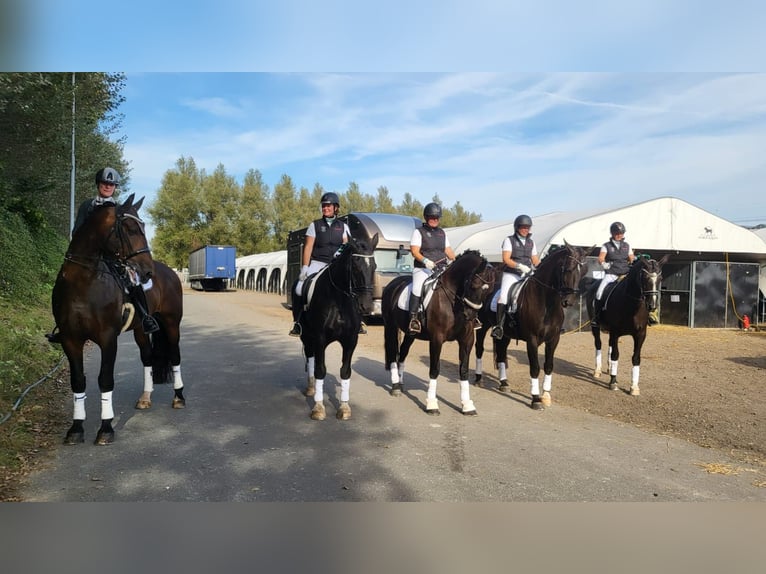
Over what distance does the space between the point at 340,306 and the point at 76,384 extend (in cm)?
292

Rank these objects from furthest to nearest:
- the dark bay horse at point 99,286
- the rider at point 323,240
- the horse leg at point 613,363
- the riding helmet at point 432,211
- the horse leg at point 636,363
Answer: the horse leg at point 613,363, the horse leg at point 636,363, the riding helmet at point 432,211, the rider at point 323,240, the dark bay horse at point 99,286

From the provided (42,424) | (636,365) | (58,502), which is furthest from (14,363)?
(636,365)

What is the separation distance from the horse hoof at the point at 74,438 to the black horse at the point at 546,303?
5.58 m

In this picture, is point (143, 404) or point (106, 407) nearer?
point (106, 407)

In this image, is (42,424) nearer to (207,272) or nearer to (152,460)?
(152,460)

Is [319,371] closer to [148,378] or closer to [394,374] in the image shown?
[394,374]

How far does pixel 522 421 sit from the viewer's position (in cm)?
652

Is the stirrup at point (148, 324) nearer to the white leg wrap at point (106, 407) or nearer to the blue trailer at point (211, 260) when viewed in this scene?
the white leg wrap at point (106, 407)

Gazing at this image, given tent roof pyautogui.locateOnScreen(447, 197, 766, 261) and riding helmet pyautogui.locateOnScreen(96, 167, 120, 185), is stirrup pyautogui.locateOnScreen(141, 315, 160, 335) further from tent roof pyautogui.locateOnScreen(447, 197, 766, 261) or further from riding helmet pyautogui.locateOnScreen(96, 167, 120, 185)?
tent roof pyautogui.locateOnScreen(447, 197, 766, 261)

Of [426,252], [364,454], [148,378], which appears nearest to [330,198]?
[426,252]

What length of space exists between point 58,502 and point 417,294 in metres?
4.62

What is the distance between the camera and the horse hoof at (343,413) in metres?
6.27

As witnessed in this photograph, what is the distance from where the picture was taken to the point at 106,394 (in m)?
5.13

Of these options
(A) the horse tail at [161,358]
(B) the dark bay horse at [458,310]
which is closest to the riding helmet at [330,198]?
(B) the dark bay horse at [458,310]
